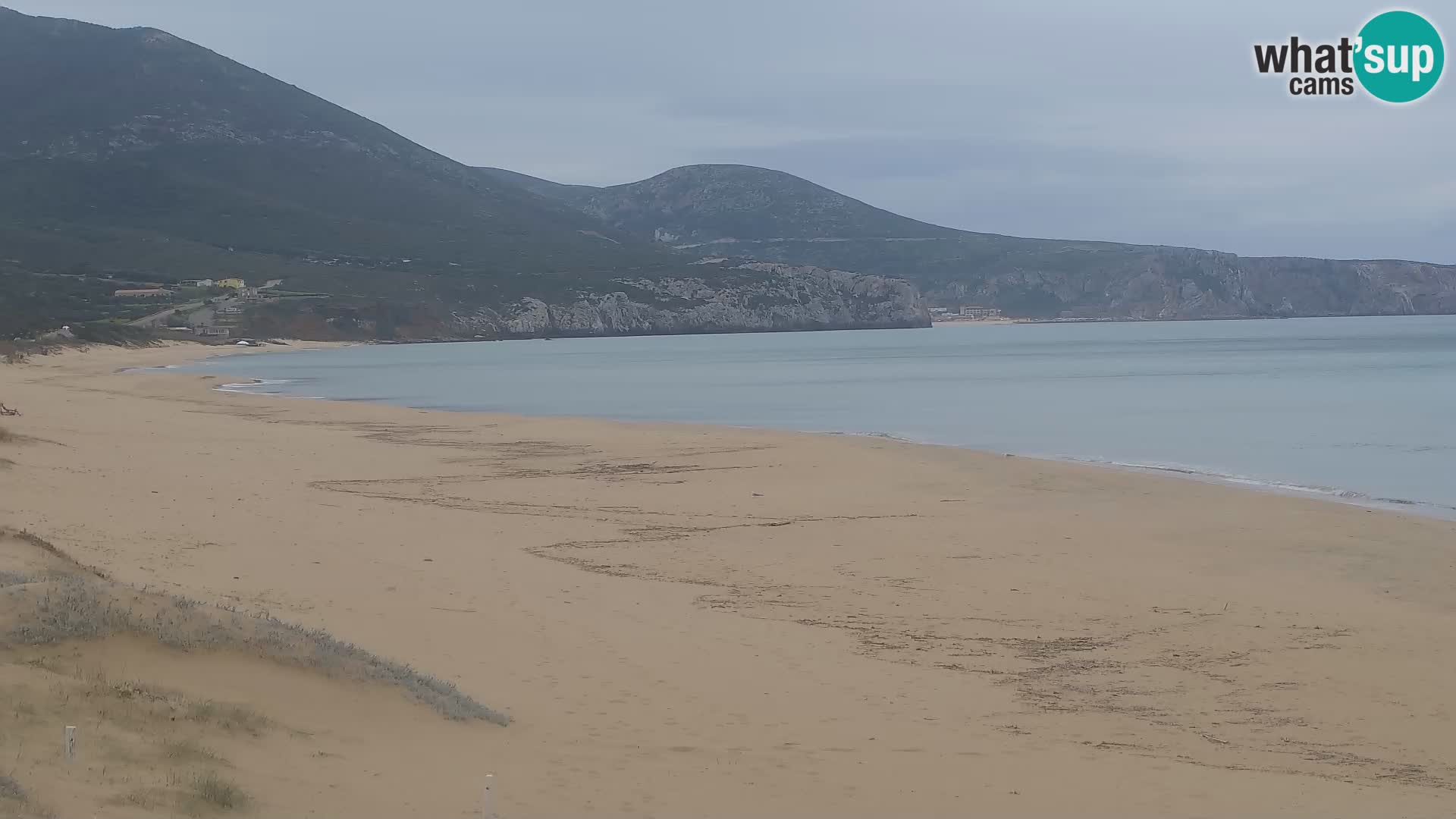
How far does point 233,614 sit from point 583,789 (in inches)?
107

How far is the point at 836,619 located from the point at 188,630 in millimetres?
5865

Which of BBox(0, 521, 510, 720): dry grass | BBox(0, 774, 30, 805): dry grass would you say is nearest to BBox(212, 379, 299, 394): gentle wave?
BBox(0, 521, 510, 720): dry grass

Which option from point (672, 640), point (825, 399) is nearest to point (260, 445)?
point (672, 640)

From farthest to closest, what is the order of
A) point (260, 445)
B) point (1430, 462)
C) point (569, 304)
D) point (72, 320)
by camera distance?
point (569, 304), point (72, 320), point (1430, 462), point (260, 445)

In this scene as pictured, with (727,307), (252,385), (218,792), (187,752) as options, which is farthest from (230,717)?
(727,307)

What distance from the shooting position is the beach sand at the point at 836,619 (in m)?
7.13

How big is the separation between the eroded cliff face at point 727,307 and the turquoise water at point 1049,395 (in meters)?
45.2

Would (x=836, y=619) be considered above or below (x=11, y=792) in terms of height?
below

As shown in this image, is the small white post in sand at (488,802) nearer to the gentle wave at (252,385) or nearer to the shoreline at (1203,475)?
the shoreline at (1203,475)

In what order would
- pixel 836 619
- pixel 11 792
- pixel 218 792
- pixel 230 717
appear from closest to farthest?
pixel 11 792 → pixel 218 792 → pixel 230 717 → pixel 836 619

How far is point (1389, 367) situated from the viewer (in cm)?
6925

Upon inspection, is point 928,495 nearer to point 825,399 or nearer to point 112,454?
point 112,454

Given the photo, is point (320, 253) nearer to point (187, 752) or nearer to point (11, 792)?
point (187, 752)

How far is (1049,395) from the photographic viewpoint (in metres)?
50.3
